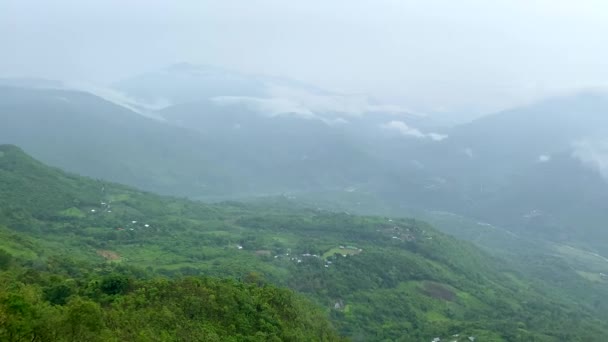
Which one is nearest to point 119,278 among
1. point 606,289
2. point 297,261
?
point 297,261

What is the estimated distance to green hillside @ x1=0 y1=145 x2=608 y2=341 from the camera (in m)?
34.8

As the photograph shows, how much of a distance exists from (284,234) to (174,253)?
32.2m

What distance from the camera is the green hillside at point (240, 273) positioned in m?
34.8

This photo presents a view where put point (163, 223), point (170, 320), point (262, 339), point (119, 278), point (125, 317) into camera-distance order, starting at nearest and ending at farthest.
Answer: point (125, 317) < point (170, 320) < point (262, 339) < point (119, 278) < point (163, 223)

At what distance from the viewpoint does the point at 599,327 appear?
7994 centimetres

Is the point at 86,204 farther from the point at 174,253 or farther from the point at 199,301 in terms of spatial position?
the point at 199,301

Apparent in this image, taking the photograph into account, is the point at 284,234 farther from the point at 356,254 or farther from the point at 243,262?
the point at 243,262

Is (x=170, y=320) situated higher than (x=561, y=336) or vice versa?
(x=170, y=320)

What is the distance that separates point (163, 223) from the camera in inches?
4043

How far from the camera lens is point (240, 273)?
73.8 meters

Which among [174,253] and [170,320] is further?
[174,253]

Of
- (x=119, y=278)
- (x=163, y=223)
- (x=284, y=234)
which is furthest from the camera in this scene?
(x=284, y=234)

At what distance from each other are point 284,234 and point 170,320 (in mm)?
79965

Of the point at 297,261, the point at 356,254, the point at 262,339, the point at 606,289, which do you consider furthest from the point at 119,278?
the point at 606,289
